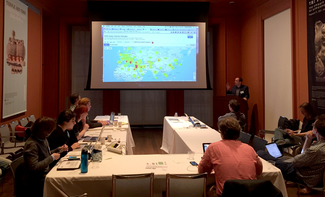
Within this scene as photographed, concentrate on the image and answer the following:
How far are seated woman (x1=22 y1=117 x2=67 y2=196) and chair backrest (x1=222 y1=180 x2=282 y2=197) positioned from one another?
1.56 metres

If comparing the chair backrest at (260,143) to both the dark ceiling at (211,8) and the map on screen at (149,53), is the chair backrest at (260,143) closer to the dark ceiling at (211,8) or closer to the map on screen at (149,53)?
the map on screen at (149,53)

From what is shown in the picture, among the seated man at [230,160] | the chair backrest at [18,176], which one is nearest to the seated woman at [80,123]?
the chair backrest at [18,176]

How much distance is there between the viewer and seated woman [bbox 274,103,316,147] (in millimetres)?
3938

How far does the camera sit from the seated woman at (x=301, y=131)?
3.94 meters

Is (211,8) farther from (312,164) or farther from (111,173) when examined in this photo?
(111,173)

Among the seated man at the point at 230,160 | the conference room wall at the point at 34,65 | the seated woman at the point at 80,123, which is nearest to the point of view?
the seated man at the point at 230,160

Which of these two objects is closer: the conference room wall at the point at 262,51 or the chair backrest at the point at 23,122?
the conference room wall at the point at 262,51

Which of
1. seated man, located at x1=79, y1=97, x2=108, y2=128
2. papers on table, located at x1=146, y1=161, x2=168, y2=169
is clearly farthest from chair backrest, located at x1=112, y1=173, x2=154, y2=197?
seated man, located at x1=79, y1=97, x2=108, y2=128

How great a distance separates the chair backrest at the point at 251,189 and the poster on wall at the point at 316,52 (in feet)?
10.3

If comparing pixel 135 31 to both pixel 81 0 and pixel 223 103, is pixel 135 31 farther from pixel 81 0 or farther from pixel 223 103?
pixel 223 103

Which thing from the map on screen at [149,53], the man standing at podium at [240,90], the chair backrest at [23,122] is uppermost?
the map on screen at [149,53]

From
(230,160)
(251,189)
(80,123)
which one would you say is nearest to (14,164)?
(80,123)

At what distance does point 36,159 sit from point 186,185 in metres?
1.29

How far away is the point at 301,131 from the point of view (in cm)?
413
